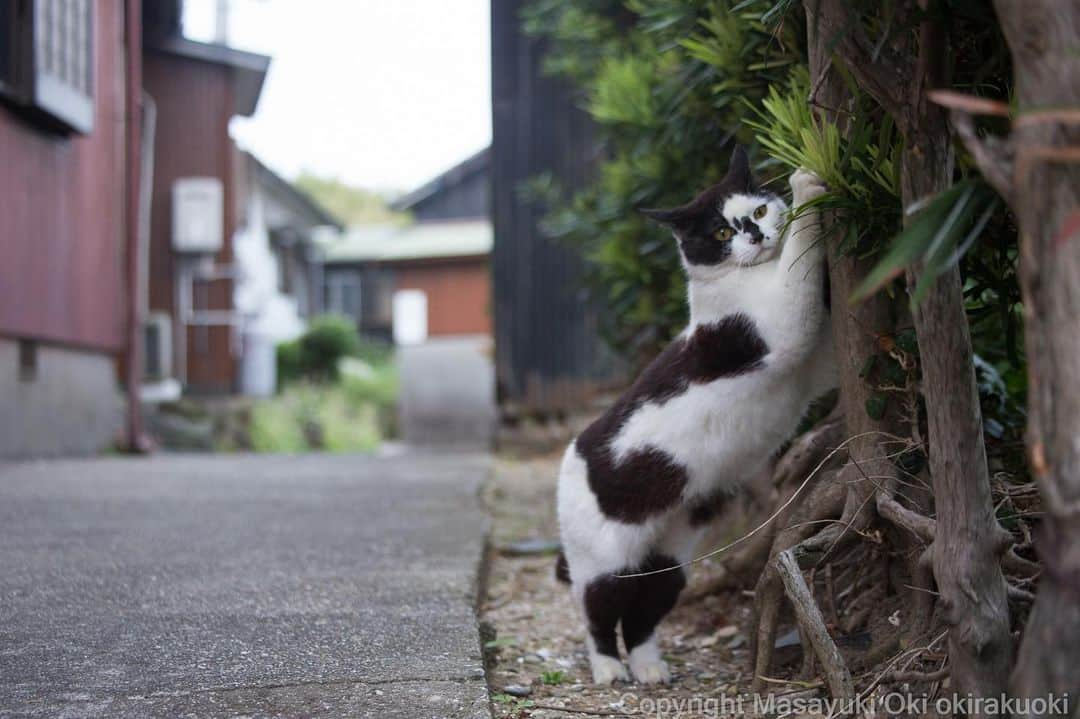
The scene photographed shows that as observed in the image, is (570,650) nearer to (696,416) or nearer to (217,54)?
(696,416)

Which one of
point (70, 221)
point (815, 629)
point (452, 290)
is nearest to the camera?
point (815, 629)

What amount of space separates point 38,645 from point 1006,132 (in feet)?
7.25

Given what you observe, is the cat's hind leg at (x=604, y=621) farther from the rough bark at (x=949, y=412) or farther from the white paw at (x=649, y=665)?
the rough bark at (x=949, y=412)

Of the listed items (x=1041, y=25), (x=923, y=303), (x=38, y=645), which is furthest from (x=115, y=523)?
(x=1041, y=25)

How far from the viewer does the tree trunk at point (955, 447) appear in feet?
5.05

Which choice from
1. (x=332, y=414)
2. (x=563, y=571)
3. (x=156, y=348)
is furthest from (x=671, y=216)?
(x=332, y=414)

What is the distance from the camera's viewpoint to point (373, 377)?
19750mm

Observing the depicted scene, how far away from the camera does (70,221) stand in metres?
7.36

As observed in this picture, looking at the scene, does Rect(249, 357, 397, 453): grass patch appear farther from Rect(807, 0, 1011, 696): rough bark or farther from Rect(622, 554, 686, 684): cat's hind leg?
Rect(807, 0, 1011, 696): rough bark

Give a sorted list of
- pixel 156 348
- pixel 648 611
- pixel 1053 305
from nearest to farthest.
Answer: pixel 1053 305, pixel 648 611, pixel 156 348

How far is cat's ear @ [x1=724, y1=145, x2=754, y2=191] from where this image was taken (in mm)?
2486

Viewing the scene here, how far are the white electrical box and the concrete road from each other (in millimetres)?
9229

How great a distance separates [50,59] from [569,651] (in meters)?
5.49

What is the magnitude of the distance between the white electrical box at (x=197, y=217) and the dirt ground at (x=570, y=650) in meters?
10.4
